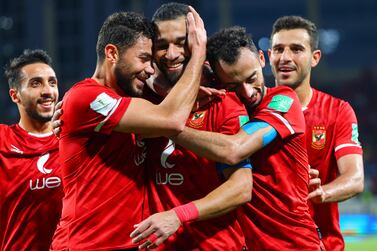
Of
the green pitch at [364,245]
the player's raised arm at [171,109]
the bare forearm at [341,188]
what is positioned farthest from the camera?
the green pitch at [364,245]

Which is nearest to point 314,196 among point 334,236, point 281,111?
point 281,111

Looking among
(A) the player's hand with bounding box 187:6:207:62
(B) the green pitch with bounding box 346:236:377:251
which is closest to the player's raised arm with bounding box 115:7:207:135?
(A) the player's hand with bounding box 187:6:207:62

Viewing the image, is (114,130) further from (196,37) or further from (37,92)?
(37,92)

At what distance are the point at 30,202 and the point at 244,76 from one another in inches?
83.5

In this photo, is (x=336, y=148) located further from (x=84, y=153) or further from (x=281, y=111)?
(x=84, y=153)

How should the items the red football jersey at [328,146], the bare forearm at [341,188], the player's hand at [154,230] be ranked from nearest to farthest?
the player's hand at [154,230], the bare forearm at [341,188], the red football jersey at [328,146]

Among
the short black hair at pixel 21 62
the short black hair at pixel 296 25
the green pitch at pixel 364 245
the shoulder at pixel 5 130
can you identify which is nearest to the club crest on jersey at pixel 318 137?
the short black hair at pixel 296 25

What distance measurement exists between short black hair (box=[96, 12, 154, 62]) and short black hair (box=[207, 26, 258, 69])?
382 millimetres

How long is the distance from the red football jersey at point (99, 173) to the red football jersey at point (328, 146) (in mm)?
1724

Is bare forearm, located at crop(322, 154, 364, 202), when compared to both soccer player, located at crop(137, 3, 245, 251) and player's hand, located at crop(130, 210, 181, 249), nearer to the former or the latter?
soccer player, located at crop(137, 3, 245, 251)

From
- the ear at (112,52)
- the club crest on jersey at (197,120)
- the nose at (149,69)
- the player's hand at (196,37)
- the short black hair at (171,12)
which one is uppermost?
the short black hair at (171,12)

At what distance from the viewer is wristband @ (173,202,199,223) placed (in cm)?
420

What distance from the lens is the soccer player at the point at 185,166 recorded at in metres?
4.48

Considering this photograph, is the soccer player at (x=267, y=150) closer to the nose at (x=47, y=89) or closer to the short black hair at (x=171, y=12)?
the short black hair at (x=171, y=12)
